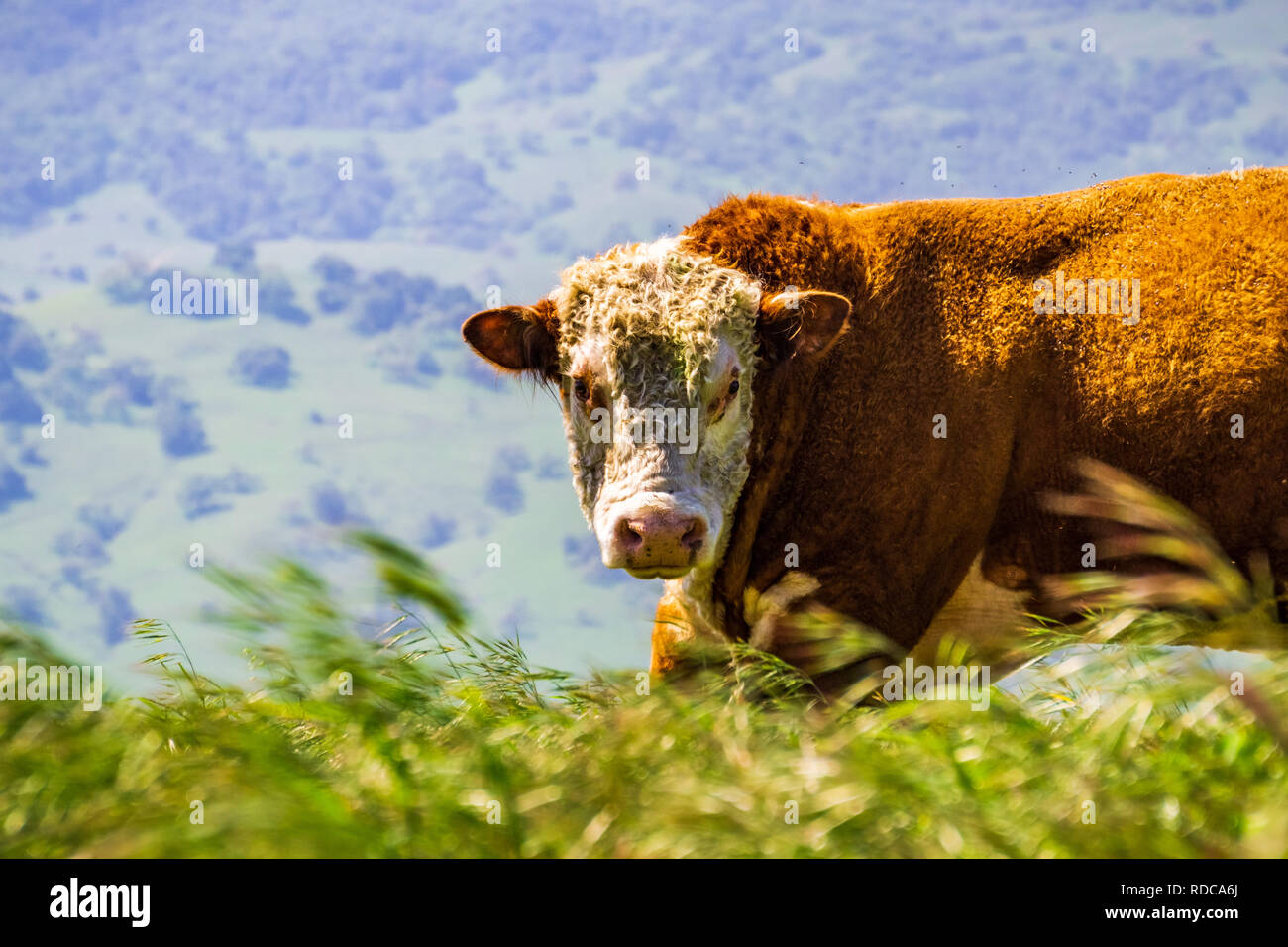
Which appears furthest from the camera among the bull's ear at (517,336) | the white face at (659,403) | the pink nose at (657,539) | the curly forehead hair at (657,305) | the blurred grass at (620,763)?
the bull's ear at (517,336)

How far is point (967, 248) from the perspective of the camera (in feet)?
28.3

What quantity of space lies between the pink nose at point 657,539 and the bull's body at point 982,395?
0.72 metres

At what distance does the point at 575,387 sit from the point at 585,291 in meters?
0.59

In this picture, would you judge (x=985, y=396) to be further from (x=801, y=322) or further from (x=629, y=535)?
(x=629, y=535)

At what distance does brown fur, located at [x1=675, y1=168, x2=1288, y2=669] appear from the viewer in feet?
26.6

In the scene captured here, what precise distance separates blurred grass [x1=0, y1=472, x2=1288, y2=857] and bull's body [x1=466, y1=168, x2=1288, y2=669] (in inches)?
108

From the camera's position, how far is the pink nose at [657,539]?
7.46m

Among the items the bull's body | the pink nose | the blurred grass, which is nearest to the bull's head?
the pink nose

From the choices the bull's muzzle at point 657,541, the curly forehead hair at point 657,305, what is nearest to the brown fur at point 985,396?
the curly forehead hair at point 657,305

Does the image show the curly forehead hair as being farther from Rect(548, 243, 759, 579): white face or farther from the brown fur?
the brown fur

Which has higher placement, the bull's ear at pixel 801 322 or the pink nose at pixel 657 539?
the bull's ear at pixel 801 322

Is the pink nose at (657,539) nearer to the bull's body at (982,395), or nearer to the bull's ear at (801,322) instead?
the bull's body at (982,395)

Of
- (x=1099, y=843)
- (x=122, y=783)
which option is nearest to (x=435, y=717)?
(x=122, y=783)

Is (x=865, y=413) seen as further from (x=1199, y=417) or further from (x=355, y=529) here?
(x=355, y=529)
